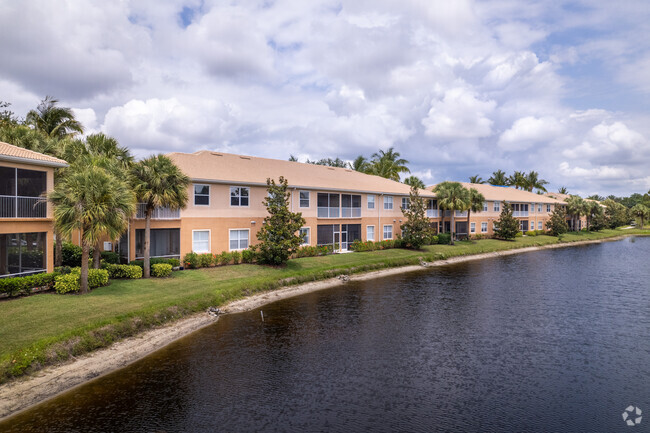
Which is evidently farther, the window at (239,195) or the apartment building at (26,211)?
the window at (239,195)

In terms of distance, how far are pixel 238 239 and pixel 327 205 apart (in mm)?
10767

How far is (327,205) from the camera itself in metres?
39.5

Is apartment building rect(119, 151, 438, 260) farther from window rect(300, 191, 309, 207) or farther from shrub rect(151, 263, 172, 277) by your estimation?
shrub rect(151, 263, 172, 277)

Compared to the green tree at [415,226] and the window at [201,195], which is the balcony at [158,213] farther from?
the green tree at [415,226]

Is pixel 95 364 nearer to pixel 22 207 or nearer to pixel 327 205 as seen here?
pixel 22 207

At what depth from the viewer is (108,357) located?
1473 cm

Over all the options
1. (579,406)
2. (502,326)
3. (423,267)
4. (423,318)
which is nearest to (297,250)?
(423,267)

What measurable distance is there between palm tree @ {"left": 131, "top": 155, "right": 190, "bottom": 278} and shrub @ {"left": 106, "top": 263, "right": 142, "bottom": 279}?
635mm

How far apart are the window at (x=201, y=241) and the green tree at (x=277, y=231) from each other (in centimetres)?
405

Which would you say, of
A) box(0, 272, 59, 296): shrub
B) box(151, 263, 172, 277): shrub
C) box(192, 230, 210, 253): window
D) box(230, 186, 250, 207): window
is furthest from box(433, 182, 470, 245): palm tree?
box(0, 272, 59, 296): shrub

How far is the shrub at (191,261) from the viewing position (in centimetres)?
2868

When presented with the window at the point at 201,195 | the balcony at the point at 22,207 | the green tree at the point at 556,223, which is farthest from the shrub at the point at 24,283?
the green tree at the point at 556,223

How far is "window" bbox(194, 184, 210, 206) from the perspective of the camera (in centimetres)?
3012

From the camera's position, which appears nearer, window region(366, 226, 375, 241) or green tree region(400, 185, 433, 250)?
window region(366, 226, 375, 241)
